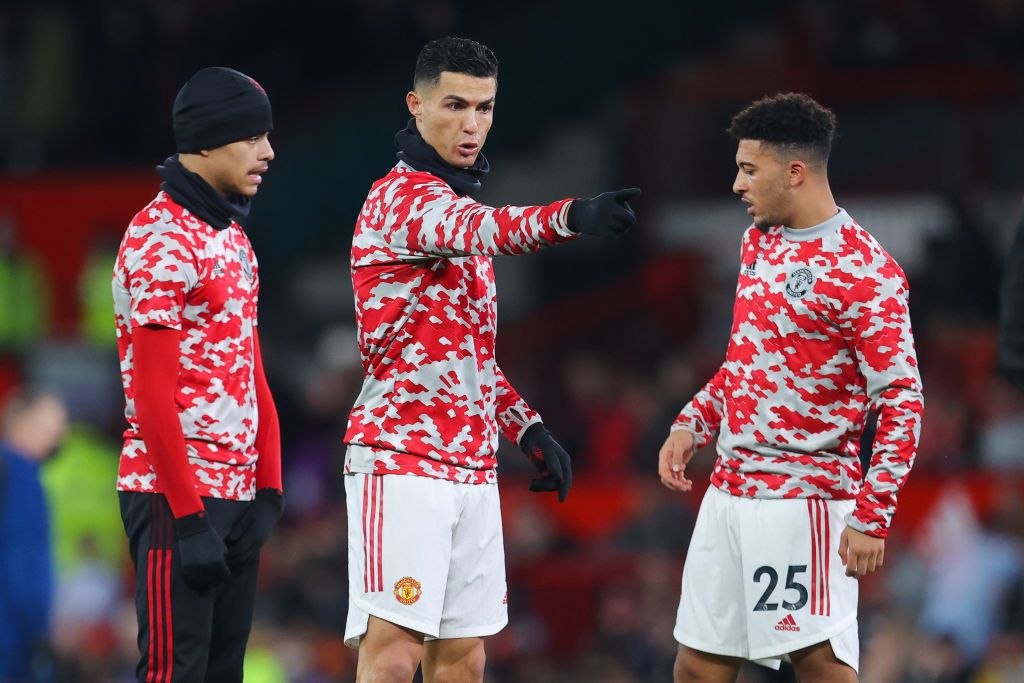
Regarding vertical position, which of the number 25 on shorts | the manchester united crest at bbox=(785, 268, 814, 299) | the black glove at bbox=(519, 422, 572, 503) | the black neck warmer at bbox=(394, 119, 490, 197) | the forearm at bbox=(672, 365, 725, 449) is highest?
the black neck warmer at bbox=(394, 119, 490, 197)

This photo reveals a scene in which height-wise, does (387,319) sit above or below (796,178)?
below

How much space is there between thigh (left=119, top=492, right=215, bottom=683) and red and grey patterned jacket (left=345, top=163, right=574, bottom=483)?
50cm

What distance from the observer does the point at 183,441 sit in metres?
4.36

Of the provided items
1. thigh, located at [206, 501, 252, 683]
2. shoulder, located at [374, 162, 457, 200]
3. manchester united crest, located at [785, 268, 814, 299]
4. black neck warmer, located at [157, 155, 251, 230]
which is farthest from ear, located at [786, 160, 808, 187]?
thigh, located at [206, 501, 252, 683]

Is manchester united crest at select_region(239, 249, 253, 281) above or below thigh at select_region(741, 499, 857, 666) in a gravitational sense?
above

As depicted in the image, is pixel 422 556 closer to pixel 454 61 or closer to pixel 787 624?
pixel 787 624

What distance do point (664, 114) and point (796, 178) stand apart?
24.6 ft

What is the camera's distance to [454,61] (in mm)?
4535

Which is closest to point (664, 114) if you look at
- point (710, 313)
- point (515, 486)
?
point (710, 313)

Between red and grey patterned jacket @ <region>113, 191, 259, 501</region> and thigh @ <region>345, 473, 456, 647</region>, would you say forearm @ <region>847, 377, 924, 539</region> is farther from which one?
red and grey patterned jacket @ <region>113, 191, 259, 501</region>

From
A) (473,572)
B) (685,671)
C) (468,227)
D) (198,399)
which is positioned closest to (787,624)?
(685,671)

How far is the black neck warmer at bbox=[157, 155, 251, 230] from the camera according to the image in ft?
14.9

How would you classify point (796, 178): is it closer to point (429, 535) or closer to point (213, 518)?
point (429, 535)

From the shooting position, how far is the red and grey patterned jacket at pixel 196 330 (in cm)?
440
